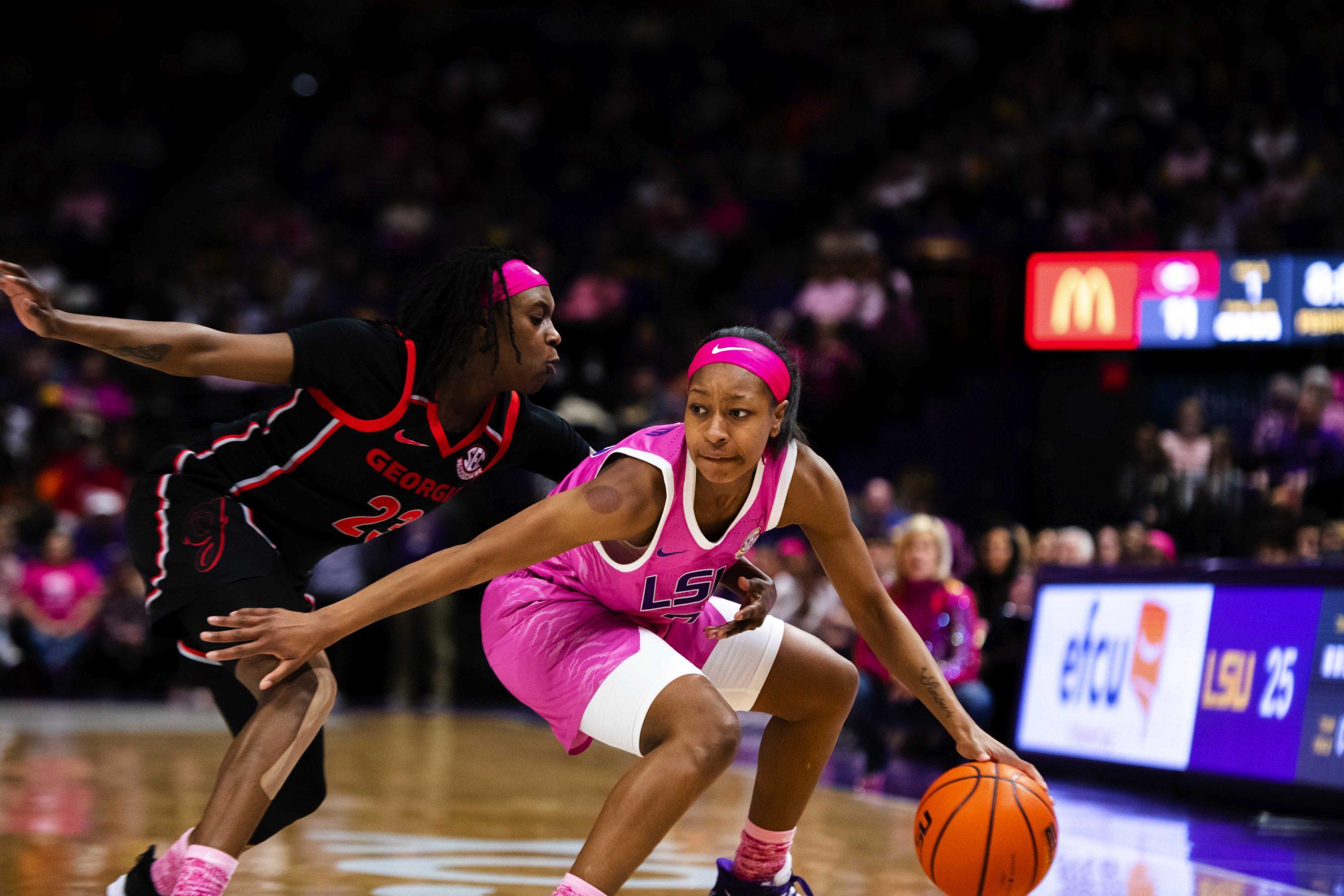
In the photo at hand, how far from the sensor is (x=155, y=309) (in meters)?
15.0

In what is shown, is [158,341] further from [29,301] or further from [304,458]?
[304,458]

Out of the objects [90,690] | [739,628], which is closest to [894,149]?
[90,690]

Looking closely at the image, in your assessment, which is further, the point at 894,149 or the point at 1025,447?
the point at 894,149

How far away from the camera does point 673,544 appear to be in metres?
3.54

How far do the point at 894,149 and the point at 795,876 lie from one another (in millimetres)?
12413

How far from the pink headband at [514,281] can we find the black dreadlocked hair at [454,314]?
0.01m

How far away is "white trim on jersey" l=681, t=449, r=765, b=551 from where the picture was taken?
11.4 feet

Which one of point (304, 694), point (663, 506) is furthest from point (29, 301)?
point (663, 506)

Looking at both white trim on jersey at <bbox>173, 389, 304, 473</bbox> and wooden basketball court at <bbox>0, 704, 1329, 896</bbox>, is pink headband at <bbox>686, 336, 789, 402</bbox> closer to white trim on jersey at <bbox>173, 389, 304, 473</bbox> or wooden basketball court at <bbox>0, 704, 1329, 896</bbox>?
white trim on jersey at <bbox>173, 389, 304, 473</bbox>

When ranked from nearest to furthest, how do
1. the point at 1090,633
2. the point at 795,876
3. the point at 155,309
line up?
the point at 795,876, the point at 1090,633, the point at 155,309

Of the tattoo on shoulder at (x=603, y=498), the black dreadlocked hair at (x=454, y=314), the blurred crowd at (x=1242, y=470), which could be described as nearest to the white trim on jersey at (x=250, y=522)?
the black dreadlocked hair at (x=454, y=314)

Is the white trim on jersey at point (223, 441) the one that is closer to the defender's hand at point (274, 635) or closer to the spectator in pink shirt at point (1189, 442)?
the defender's hand at point (274, 635)

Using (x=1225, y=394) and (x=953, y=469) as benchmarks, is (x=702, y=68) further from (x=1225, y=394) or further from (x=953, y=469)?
(x=1225, y=394)

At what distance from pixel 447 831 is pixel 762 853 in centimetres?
227
